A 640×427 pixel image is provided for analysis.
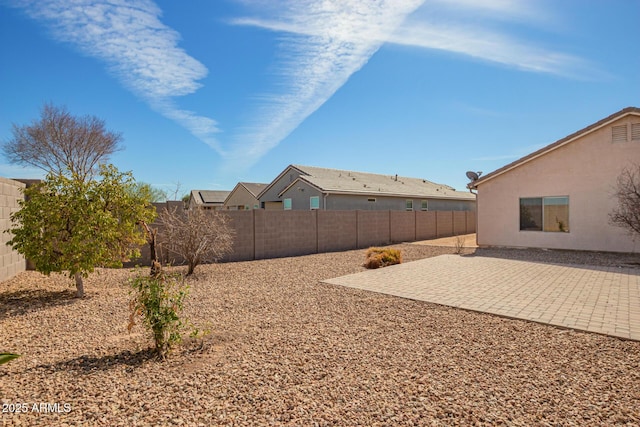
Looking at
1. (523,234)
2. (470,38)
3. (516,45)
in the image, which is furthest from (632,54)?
(523,234)

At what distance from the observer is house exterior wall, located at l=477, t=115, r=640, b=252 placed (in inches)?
502

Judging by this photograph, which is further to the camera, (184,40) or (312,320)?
(184,40)

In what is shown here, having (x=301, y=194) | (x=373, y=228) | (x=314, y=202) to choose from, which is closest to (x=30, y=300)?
(x=373, y=228)

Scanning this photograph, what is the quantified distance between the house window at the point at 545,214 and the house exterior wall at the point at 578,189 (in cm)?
17

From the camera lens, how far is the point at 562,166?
45.4 feet

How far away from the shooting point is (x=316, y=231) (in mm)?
14789

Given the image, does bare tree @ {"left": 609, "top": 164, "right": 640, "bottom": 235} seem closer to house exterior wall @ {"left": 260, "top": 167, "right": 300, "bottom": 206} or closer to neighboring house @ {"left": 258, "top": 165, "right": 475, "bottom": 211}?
neighboring house @ {"left": 258, "top": 165, "right": 475, "bottom": 211}

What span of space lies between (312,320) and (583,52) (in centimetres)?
1082

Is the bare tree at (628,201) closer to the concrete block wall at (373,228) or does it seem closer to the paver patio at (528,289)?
the paver patio at (528,289)

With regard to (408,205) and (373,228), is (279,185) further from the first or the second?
(373,228)

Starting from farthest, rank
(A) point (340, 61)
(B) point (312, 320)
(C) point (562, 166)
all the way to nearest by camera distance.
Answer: (C) point (562, 166) < (A) point (340, 61) < (B) point (312, 320)

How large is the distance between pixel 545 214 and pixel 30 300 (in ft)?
56.0

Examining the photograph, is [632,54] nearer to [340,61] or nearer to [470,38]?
[470,38]

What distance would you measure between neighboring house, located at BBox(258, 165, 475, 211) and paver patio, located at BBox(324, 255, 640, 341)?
11.3m
